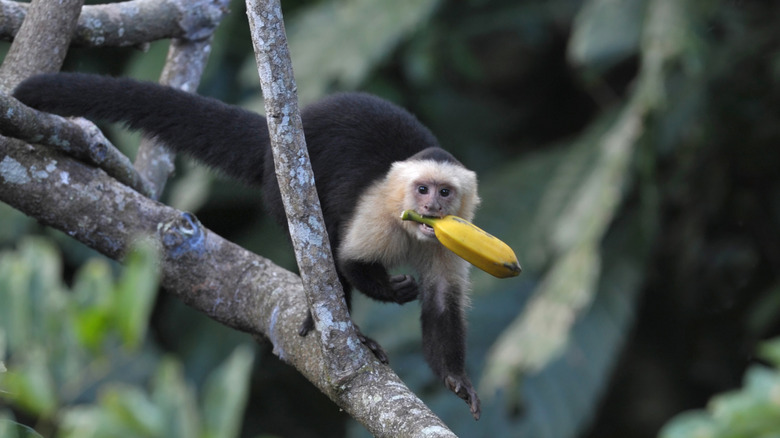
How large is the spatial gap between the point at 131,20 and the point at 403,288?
1.65m

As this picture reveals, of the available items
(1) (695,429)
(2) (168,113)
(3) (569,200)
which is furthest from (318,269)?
(3) (569,200)

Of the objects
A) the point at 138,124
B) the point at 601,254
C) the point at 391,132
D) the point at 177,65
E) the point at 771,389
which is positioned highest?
the point at 601,254

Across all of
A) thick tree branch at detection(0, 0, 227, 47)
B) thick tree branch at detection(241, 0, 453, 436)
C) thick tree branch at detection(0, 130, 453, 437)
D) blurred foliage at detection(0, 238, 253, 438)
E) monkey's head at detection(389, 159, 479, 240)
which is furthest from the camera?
thick tree branch at detection(0, 0, 227, 47)

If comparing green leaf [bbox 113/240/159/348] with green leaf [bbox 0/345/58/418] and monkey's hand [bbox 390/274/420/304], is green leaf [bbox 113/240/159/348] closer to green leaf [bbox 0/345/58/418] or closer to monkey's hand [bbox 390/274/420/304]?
green leaf [bbox 0/345/58/418]

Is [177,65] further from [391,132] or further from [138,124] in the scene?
[391,132]

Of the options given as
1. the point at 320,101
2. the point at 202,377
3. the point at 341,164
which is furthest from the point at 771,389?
the point at 202,377

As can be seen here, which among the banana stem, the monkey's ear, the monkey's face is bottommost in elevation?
the banana stem

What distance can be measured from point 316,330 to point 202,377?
3866 millimetres

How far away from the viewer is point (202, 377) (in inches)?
249

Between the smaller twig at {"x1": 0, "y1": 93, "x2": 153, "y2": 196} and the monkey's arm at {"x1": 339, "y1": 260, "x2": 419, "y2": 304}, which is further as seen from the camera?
the monkey's arm at {"x1": 339, "y1": 260, "x2": 419, "y2": 304}

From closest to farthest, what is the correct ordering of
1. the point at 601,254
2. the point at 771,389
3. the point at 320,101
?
the point at 771,389 < the point at 320,101 < the point at 601,254

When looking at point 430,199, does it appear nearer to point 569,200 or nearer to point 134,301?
point 134,301

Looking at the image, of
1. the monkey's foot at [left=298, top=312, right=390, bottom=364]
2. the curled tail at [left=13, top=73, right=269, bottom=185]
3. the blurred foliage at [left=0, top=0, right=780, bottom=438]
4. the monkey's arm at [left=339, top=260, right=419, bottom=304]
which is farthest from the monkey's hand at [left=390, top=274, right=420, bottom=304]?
the blurred foliage at [left=0, top=0, right=780, bottom=438]

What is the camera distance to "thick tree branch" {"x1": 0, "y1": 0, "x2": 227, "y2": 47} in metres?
3.48
